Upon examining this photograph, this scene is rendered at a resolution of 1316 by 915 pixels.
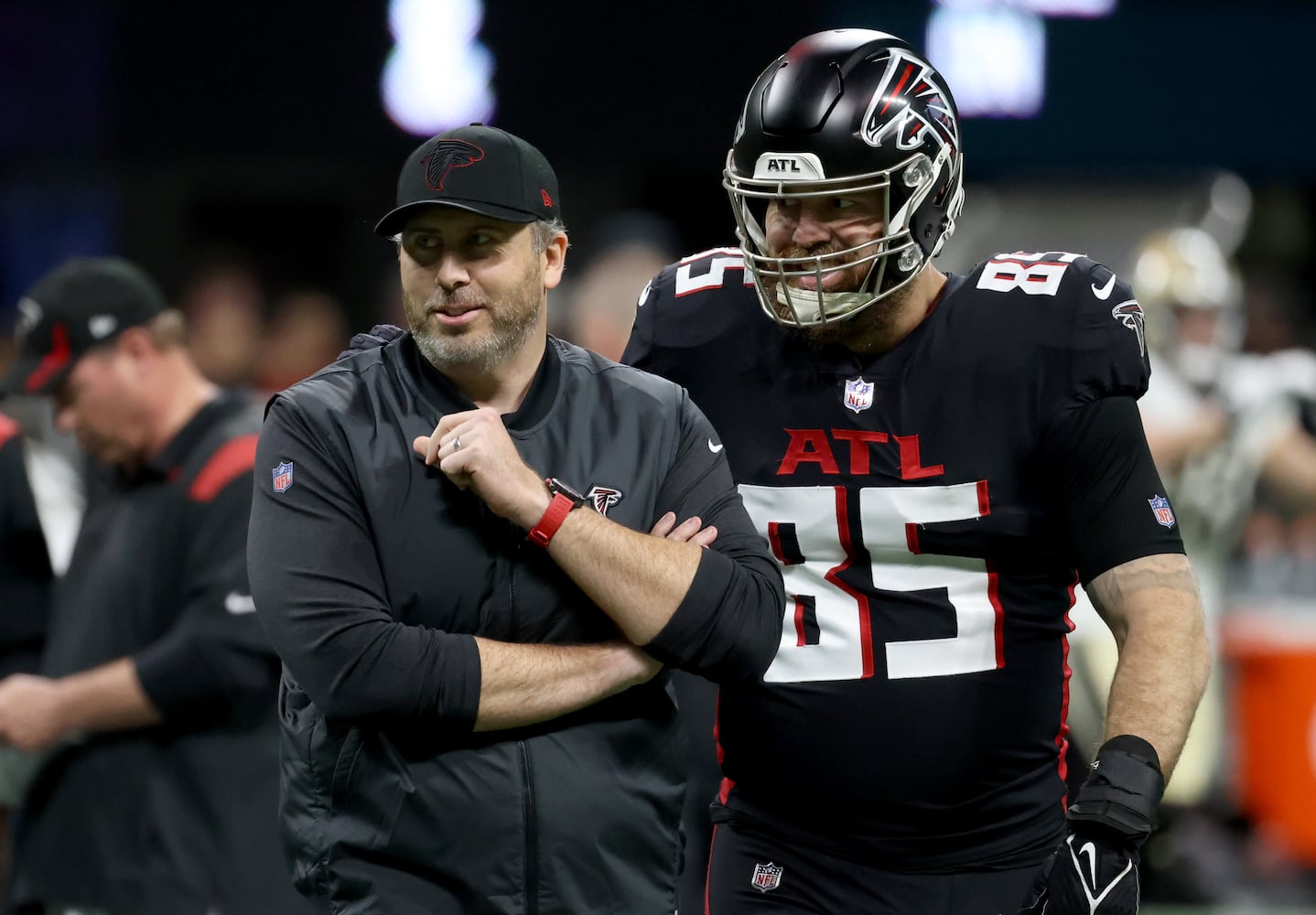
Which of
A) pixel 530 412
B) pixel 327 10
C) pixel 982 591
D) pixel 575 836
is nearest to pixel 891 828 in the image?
pixel 982 591

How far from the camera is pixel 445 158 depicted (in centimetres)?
264

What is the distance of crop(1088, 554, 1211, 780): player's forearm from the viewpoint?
2.70 meters

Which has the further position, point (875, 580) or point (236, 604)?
point (236, 604)

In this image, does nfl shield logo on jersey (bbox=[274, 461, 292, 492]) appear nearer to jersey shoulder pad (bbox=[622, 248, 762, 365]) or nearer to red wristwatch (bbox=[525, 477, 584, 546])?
red wristwatch (bbox=[525, 477, 584, 546])

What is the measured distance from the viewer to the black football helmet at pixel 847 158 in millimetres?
2871

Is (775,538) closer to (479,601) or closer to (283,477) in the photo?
(479,601)

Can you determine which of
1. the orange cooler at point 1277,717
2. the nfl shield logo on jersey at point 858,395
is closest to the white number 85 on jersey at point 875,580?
the nfl shield logo on jersey at point 858,395

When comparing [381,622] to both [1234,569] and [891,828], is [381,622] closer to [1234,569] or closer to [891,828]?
[891,828]

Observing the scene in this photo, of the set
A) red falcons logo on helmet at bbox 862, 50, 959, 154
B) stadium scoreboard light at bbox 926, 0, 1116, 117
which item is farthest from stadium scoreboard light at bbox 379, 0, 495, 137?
red falcons logo on helmet at bbox 862, 50, 959, 154

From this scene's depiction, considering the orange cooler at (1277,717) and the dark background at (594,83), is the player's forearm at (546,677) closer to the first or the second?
the dark background at (594,83)

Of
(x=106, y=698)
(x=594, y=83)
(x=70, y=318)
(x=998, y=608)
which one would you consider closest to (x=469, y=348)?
(x=998, y=608)

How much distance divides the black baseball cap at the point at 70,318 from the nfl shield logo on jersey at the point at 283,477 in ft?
6.15

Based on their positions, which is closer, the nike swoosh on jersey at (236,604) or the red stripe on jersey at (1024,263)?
the red stripe on jersey at (1024,263)

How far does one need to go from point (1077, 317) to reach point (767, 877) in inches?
39.9
